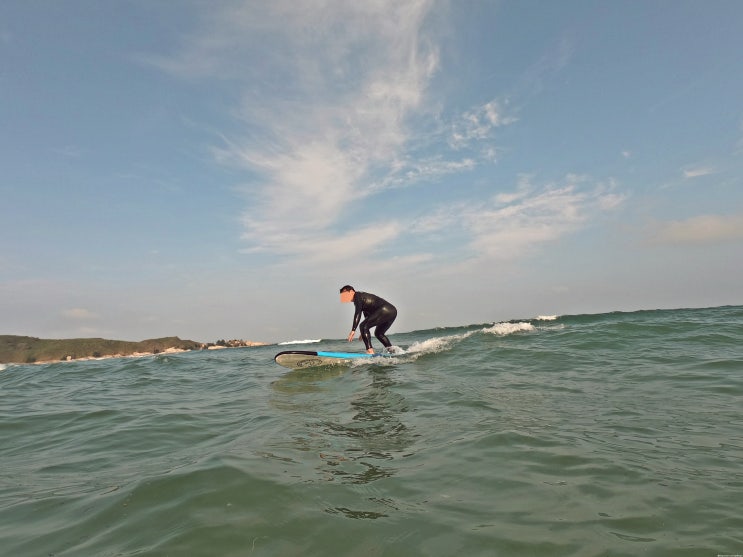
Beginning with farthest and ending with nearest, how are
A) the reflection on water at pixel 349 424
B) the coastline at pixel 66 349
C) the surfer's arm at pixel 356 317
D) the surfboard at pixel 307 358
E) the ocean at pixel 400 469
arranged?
the coastline at pixel 66 349 < the surfer's arm at pixel 356 317 < the surfboard at pixel 307 358 < the reflection on water at pixel 349 424 < the ocean at pixel 400 469

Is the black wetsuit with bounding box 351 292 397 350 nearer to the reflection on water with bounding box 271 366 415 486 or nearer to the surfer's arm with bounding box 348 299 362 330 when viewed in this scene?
the surfer's arm with bounding box 348 299 362 330

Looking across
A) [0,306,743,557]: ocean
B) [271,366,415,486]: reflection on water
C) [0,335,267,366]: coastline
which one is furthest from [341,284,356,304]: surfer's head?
[0,335,267,366]: coastline

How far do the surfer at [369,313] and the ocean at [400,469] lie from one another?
4472 mm

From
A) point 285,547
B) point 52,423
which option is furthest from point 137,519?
point 52,423

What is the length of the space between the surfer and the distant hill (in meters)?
26.8

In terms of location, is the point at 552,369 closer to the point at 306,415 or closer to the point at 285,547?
the point at 306,415

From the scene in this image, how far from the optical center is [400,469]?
425 centimetres

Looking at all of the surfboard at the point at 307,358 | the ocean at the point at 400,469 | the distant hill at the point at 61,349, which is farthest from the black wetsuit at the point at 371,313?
the distant hill at the point at 61,349

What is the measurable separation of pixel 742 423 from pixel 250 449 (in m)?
6.77

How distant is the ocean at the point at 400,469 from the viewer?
2.85 meters

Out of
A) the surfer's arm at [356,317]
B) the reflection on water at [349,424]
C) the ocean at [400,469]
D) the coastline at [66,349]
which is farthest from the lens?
the coastline at [66,349]

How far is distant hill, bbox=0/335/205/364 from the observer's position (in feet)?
93.4

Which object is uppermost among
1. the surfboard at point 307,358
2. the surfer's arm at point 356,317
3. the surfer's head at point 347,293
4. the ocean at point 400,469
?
the surfer's head at point 347,293

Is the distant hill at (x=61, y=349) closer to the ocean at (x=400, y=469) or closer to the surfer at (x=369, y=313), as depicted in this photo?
the ocean at (x=400, y=469)
